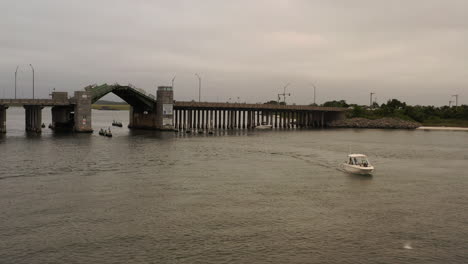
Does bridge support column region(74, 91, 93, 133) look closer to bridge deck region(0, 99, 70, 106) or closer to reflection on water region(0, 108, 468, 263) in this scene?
bridge deck region(0, 99, 70, 106)

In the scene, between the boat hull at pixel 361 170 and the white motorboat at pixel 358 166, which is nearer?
the boat hull at pixel 361 170

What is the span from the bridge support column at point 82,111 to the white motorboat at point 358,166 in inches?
3029

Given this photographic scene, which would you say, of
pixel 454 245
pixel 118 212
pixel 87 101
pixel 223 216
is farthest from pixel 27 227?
pixel 87 101

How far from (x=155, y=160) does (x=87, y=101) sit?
5468 cm

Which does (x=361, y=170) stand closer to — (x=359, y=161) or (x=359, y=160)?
(x=359, y=161)

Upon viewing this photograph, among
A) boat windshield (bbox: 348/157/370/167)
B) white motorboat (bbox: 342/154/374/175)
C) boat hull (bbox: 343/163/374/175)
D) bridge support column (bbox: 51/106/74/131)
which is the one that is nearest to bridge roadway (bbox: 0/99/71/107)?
bridge support column (bbox: 51/106/74/131)

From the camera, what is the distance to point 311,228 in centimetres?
3362

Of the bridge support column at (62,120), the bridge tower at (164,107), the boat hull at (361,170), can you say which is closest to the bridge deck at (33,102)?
the bridge support column at (62,120)

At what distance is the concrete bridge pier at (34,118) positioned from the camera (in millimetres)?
118412

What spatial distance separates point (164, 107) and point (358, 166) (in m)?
83.6

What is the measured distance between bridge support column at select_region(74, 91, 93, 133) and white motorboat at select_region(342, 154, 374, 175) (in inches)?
3029

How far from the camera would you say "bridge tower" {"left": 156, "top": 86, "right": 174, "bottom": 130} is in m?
134

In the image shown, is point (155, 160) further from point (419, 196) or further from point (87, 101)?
point (87, 101)

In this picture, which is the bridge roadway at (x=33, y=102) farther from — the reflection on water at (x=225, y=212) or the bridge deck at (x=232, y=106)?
the reflection on water at (x=225, y=212)
